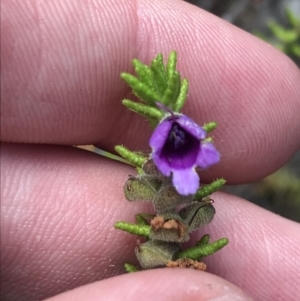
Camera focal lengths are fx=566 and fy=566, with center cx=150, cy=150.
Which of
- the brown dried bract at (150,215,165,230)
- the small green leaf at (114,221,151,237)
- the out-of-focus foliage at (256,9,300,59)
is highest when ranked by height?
the out-of-focus foliage at (256,9,300,59)

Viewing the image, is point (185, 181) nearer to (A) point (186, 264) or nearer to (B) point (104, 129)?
(A) point (186, 264)

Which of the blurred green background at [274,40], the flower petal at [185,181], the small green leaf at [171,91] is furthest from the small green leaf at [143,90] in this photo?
the blurred green background at [274,40]

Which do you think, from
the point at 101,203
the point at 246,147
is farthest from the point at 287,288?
the point at 101,203

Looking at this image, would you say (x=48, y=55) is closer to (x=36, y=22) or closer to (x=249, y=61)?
(x=36, y=22)

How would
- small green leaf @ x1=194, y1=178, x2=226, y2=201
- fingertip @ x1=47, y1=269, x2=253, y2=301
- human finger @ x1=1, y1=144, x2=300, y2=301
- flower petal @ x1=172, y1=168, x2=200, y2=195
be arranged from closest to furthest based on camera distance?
flower petal @ x1=172, y1=168, x2=200, y2=195 → fingertip @ x1=47, y1=269, x2=253, y2=301 → small green leaf @ x1=194, y1=178, x2=226, y2=201 → human finger @ x1=1, y1=144, x2=300, y2=301

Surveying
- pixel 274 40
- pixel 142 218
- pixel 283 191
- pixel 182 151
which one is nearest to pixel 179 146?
pixel 182 151

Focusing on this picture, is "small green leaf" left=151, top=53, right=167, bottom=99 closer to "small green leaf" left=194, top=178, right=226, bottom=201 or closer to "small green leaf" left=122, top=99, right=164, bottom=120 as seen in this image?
"small green leaf" left=122, top=99, right=164, bottom=120

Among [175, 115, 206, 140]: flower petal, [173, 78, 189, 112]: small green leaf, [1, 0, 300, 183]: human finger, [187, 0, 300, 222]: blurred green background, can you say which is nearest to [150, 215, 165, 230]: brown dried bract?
[175, 115, 206, 140]: flower petal
